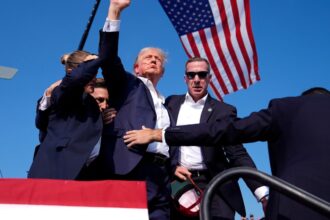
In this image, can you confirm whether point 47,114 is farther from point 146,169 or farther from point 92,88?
point 146,169

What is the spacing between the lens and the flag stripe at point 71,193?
239 cm

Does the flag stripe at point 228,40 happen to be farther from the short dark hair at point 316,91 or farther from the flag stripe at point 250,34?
the short dark hair at point 316,91

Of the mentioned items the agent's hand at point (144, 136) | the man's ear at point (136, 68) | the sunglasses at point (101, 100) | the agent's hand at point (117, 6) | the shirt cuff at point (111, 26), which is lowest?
the agent's hand at point (144, 136)

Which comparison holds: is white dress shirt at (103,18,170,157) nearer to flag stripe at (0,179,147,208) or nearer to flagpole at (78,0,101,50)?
flag stripe at (0,179,147,208)

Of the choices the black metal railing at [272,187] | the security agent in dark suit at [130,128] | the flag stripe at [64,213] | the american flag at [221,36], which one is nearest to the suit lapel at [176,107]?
the security agent in dark suit at [130,128]

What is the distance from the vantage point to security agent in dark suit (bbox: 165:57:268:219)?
3.90m

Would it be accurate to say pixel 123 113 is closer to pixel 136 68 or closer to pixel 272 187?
pixel 136 68

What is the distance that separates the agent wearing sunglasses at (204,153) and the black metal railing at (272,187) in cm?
158

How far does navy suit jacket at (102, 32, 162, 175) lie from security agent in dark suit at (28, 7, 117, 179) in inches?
4.7

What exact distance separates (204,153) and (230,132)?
1.22 metres

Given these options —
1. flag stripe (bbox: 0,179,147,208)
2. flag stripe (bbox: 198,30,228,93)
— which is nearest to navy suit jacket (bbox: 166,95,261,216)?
flag stripe (bbox: 0,179,147,208)

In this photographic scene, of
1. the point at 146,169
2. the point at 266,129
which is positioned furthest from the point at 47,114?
the point at 266,129

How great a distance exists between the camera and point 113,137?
331 cm

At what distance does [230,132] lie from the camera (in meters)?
2.80
